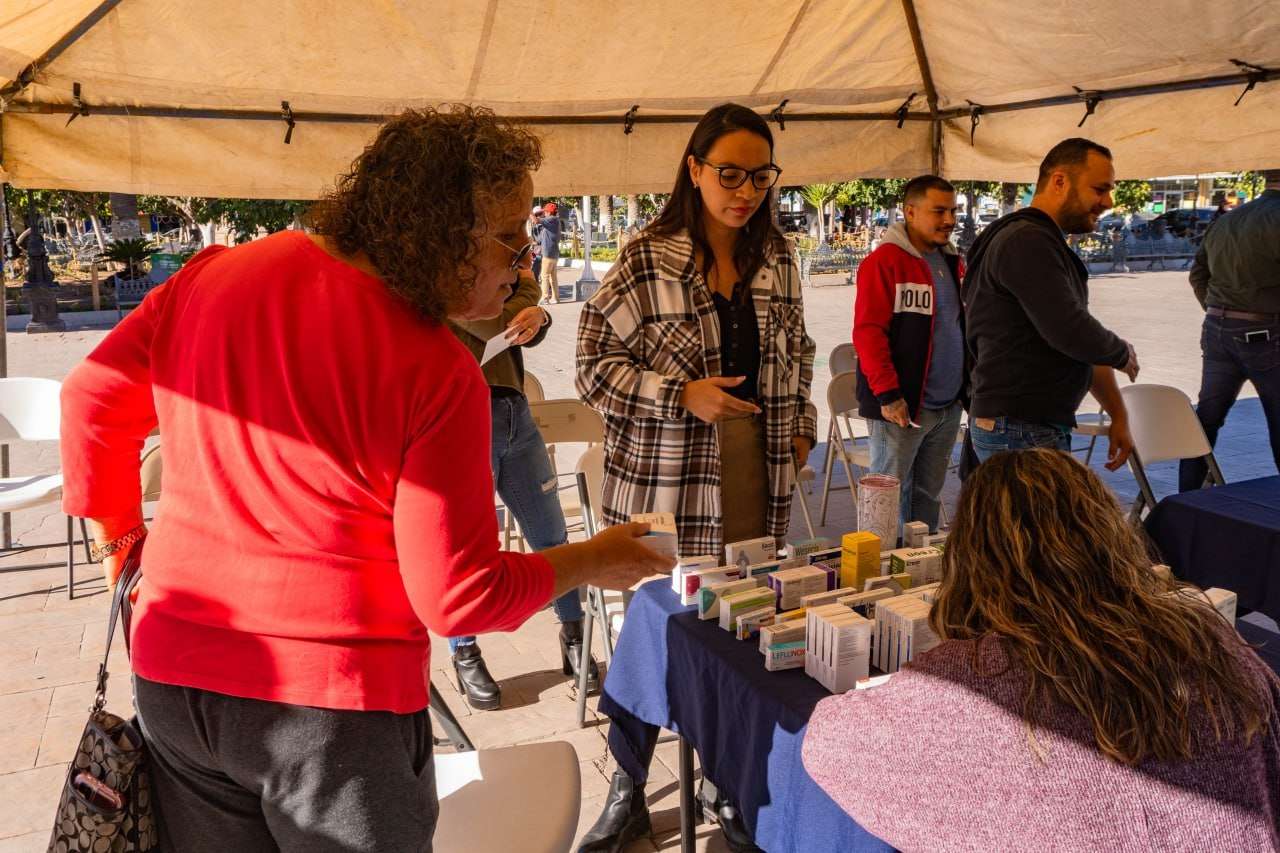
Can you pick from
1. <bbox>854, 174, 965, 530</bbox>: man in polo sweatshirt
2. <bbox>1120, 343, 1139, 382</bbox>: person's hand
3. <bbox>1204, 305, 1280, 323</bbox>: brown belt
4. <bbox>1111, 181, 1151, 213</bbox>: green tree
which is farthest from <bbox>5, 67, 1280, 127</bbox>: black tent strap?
<bbox>1111, 181, 1151, 213</bbox>: green tree

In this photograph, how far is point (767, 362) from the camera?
2637 mm

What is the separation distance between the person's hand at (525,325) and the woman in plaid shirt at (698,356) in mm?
638

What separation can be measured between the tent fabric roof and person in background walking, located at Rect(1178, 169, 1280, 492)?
4.98ft

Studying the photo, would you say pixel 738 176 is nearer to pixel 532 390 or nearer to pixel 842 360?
pixel 532 390

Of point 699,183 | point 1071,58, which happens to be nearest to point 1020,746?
point 699,183

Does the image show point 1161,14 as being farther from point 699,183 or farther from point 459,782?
point 459,782

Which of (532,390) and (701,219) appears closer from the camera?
(701,219)

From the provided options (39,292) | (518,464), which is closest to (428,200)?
(518,464)

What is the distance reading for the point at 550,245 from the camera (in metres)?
17.4

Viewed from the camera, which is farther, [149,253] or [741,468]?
[149,253]

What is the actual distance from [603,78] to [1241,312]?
3.66 metres

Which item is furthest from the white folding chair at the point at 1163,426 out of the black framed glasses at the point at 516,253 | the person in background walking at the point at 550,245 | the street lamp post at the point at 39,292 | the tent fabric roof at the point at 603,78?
the street lamp post at the point at 39,292

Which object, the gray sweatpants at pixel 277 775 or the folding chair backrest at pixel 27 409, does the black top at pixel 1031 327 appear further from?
the folding chair backrest at pixel 27 409

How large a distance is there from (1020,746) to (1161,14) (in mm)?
3126
